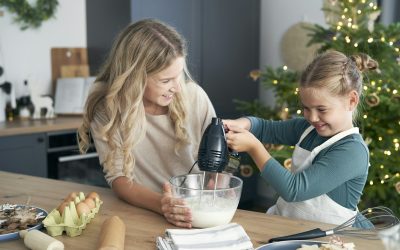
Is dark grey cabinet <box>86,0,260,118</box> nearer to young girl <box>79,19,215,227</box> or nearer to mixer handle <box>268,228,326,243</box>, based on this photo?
young girl <box>79,19,215,227</box>

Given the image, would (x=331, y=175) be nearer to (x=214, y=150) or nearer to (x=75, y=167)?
(x=214, y=150)

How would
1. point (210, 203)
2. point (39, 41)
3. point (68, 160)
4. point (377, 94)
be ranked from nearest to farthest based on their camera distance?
point (210, 203), point (377, 94), point (68, 160), point (39, 41)

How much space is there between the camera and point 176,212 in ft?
4.36

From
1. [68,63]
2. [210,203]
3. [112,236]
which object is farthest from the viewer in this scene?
[68,63]

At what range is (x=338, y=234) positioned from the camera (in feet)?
4.08

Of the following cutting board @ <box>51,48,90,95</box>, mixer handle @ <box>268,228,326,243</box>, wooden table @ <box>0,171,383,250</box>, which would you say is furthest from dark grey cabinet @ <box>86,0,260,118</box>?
mixer handle @ <box>268,228,326,243</box>

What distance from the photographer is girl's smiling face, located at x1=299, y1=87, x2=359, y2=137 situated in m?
1.48

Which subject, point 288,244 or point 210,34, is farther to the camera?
point 210,34

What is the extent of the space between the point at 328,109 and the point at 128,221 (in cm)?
60

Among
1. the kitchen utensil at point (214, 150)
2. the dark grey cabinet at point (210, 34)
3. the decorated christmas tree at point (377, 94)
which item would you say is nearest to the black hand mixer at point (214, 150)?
the kitchen utensil at point (214, 150)

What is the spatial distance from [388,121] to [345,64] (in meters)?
1.46

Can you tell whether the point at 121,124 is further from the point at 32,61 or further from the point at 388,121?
the point at 32,61

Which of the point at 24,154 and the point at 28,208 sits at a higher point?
the point at 28,208

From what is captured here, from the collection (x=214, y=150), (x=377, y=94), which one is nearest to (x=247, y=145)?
(x=214, y=150)
